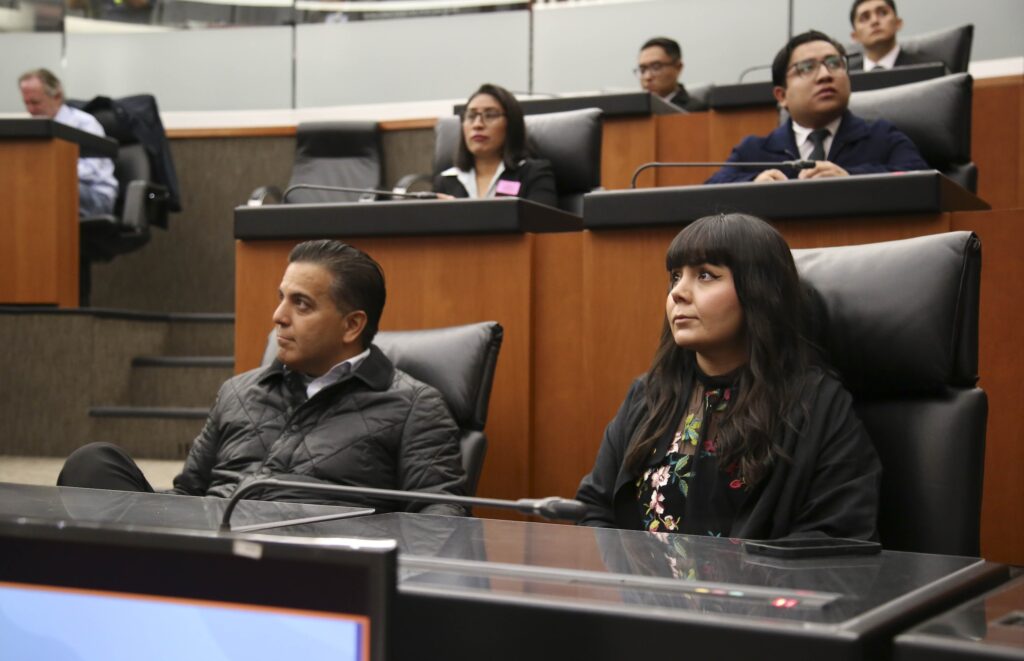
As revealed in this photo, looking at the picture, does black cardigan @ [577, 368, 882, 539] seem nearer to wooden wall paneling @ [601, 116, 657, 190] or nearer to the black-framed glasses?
the black-framed glasses

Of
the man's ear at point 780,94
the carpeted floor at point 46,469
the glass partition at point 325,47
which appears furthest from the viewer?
the glass partition at point 325,47

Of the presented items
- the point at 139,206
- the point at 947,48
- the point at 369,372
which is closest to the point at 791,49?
the point at 947,48

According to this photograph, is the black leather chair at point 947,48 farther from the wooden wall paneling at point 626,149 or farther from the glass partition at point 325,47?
the glass partition at point 325,47

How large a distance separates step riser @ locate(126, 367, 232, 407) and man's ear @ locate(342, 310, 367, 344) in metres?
2.28

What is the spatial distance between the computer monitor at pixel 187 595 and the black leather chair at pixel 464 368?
1.42 m

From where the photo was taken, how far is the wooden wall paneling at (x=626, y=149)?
13.7ft

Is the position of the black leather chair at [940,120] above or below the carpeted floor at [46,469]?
above

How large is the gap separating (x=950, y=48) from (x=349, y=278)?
9.28 feet

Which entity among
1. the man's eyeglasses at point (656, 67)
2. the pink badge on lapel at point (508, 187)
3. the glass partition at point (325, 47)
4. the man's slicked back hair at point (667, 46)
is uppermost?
the glass partition at point (325, 47)

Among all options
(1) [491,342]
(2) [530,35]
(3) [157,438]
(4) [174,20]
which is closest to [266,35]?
(4) [174,20]

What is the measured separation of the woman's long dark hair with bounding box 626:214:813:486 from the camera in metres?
1.43

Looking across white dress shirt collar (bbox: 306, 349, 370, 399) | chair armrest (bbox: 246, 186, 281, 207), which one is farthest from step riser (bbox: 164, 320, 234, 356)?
white dress shirt collar (bbox: 306, 349, 370, 399)

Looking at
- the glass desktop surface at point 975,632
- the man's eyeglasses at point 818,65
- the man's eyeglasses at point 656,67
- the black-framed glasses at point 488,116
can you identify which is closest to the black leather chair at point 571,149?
the black-framed glasses at point 488,116

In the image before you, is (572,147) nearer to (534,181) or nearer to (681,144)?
(534,181)
